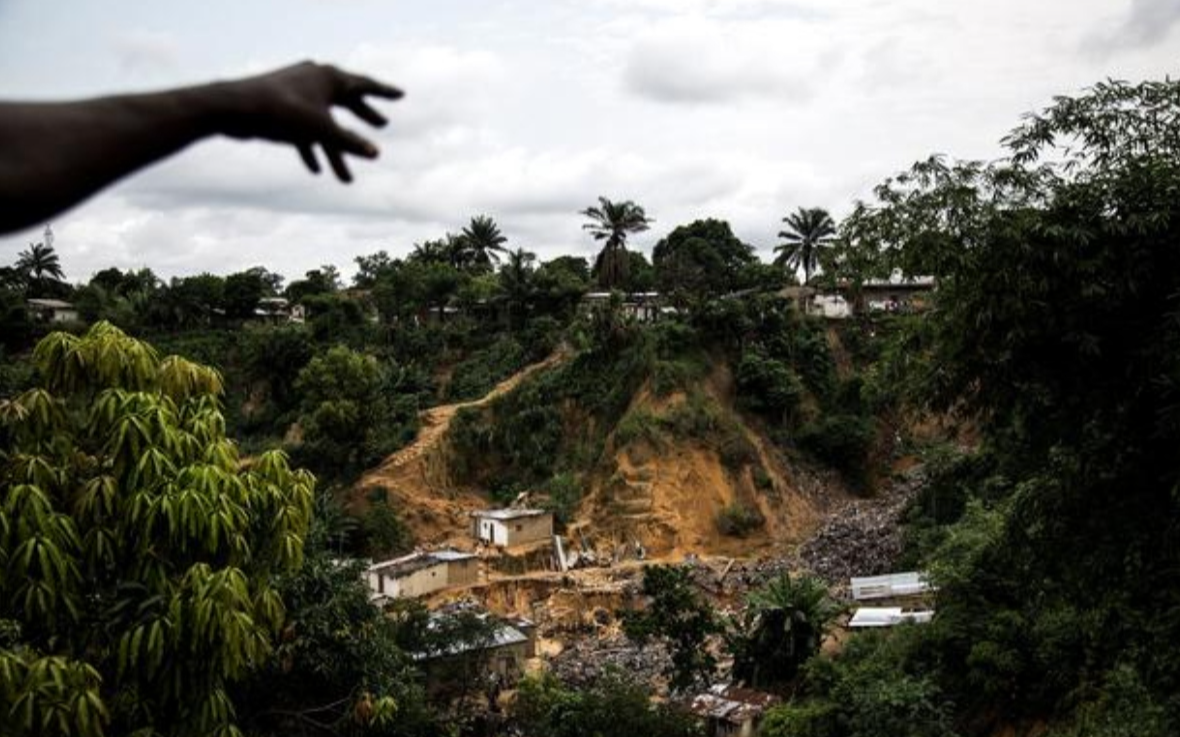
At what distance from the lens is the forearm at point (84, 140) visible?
1448 mm

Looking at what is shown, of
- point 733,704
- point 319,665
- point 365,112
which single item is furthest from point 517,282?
point 365,112

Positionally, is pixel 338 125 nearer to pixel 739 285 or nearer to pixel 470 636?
pixel 470 636

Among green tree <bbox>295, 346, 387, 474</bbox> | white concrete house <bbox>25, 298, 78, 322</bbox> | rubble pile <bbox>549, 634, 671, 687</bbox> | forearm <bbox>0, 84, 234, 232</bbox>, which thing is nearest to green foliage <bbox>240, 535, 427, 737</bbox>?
forearm <bbox>0, 84, 234, 232</bbox>

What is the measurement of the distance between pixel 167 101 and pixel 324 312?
1560 inches

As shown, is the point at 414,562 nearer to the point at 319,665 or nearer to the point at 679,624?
the point at 679,624

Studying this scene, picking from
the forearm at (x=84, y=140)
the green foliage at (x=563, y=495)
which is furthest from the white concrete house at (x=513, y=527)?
the forearm at (x=84, y=140)

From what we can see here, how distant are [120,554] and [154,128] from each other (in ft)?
17.2

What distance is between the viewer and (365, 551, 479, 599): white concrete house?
26250 millimetres

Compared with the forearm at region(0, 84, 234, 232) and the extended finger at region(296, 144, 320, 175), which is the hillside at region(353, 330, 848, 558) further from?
the forearm at region(0, 84, 234, 232)

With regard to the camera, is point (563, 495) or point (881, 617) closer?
point (881, 617)

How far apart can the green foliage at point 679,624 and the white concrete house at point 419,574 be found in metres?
8.64

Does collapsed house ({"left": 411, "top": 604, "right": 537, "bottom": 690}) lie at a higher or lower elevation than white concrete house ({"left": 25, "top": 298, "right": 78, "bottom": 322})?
lower

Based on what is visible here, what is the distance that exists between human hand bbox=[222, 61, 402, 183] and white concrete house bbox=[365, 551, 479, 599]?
2476 cm

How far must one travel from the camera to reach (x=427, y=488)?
109 feet
